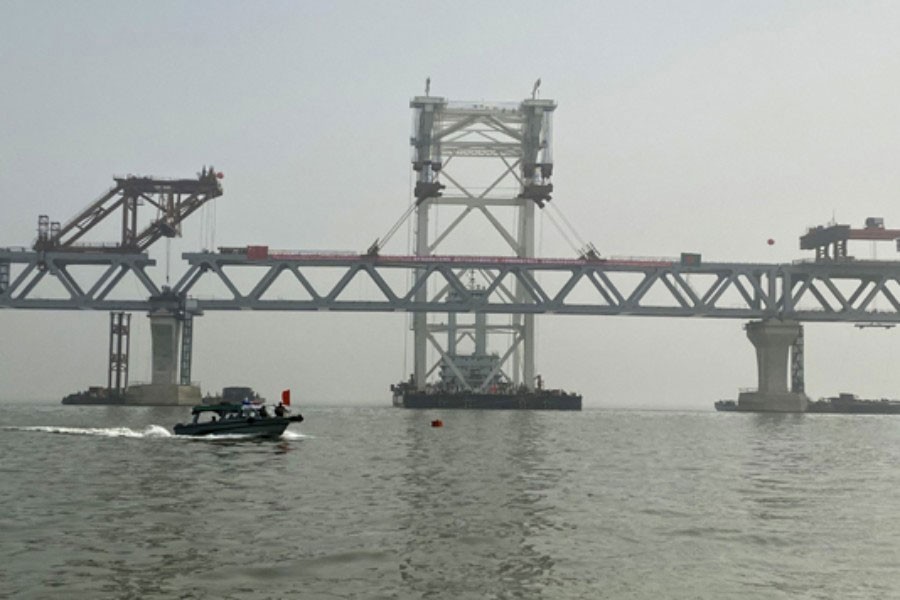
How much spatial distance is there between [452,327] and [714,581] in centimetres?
11945

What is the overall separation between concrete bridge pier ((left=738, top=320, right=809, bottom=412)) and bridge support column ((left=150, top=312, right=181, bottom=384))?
2931 inches

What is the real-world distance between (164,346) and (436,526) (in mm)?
107335

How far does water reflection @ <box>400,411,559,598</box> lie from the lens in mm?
18312

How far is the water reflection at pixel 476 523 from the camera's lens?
18312mm

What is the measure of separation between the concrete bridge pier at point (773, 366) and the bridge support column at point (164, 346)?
74457mm

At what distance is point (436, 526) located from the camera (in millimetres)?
24203

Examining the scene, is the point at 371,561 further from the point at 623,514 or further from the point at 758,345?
the point at 758,345

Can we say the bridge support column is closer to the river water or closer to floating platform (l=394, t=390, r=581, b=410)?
floating platform (l=394, t=390, r=581, b=410)

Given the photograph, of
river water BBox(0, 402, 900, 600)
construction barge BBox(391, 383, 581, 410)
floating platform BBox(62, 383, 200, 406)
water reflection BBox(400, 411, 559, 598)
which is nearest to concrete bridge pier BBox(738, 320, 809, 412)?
construction barge BBox(391, 383, 581, 410)

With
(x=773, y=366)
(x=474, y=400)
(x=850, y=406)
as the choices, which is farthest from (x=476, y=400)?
(x=850, y=406)

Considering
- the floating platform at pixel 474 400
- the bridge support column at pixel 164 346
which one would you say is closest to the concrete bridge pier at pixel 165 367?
the bridge support column at pixel 164 346

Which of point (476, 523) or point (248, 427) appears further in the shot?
point (248, 427)

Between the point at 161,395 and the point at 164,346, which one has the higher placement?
the point at 164,346

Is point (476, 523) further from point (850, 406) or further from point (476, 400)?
point (850, 406)
